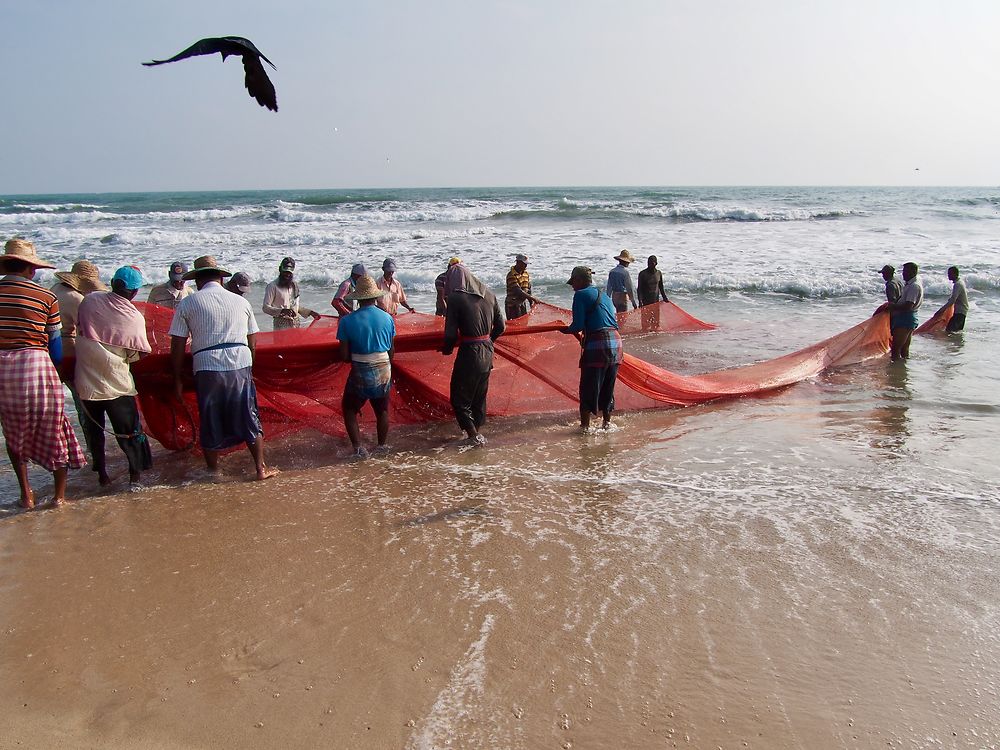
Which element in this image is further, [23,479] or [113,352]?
[113,352]

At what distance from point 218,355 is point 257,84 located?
5.63ft

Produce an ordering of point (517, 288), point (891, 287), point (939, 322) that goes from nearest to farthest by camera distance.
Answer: point (891, 287) → point (517, 288) → point (939, 322)

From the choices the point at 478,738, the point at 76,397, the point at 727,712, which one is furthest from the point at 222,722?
the point at 76,397

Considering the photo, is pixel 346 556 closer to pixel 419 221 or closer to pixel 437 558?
pixel 437 558

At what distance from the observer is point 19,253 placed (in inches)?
169

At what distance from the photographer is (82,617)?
131 inches

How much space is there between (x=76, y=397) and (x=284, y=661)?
3.11 meters

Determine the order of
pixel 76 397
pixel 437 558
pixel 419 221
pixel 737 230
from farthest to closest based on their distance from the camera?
pixel 419 221 < pixel 737 230 < pixel 76 397 < pixel 437 558

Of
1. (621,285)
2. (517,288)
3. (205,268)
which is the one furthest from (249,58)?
(621,285)

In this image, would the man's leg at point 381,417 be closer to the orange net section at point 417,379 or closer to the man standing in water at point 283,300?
the orange net section at point 417,379

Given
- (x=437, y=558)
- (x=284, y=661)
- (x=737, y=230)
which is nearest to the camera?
(x=284, y=661)

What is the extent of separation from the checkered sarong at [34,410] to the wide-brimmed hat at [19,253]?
530mm

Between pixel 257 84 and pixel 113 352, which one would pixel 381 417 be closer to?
pixel 113 352

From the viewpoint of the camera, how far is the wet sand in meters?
2.67
